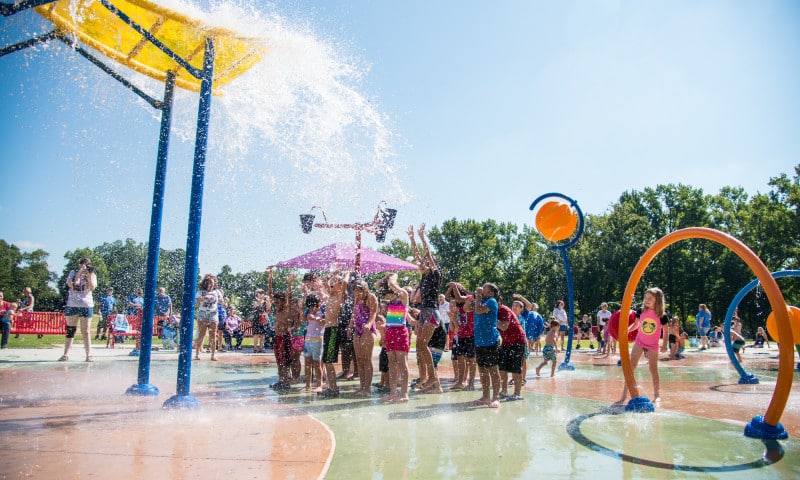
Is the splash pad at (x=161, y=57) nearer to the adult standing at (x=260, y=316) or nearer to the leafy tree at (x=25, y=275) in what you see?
the adult standing at (x=260, y=316)

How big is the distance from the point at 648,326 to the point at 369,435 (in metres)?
4.34

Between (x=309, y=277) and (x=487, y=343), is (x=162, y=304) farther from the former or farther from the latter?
(x=487, y=343)

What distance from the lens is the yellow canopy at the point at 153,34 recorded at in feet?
20.3

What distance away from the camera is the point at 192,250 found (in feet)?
20.5

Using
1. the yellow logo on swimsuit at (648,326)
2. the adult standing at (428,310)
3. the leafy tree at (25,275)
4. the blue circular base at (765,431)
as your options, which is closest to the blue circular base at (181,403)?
the adult standing at (428,310)

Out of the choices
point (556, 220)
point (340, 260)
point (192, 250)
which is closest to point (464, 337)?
point (556, 220)

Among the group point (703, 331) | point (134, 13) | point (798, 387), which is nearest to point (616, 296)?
point (703, 331)

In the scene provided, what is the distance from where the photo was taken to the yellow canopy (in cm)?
620

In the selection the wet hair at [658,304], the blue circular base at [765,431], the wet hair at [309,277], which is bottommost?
the blue circular base at [765,431]

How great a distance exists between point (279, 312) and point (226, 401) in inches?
81.4

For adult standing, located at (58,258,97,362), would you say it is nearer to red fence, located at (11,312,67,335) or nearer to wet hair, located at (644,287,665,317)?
wet hair, located at (644,287,665,317)

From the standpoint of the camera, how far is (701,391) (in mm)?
8727

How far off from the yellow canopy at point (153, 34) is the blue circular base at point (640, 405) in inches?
266

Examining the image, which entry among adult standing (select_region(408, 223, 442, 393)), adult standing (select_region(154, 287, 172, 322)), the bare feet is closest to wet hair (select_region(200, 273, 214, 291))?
adult standing (select_region(154, 287, 172, 322))
